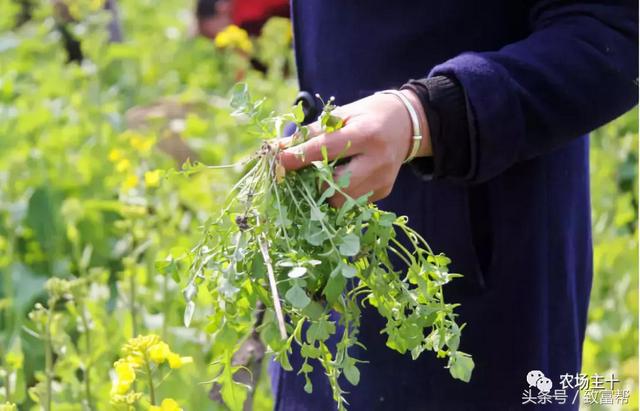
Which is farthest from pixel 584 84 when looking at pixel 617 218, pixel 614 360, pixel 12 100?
pixel 12 100

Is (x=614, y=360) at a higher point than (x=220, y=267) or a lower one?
lower

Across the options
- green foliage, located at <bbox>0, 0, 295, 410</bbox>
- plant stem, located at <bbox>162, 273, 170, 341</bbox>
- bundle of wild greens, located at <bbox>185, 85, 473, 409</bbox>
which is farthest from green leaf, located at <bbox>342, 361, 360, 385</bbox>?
plant stem, located at <bbox>162, 273, 170, 341</bbox>

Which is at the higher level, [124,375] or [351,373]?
[351,373]

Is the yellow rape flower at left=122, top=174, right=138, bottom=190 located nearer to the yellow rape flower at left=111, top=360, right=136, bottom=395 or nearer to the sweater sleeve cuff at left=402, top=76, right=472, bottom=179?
the yellow rape flower at left=111, top=360, right=136, bottom=395

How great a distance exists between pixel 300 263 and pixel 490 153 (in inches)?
12.5

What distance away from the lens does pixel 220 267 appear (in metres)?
1.07

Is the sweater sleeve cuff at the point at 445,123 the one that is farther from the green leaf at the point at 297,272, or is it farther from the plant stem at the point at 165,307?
the plant stem at the point at 165,307

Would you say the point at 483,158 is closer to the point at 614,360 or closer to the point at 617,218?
the point at 614,360

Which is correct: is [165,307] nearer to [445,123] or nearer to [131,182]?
[131,182]

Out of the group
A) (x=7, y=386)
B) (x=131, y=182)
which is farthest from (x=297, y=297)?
(x=131, y=182)

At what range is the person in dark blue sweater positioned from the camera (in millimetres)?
1237

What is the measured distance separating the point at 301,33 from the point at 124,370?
0.50 metres

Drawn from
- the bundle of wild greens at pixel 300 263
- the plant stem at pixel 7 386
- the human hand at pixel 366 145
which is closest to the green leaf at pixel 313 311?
the bundle of wild greens at pixel 300 263

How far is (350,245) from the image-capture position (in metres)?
1.04
